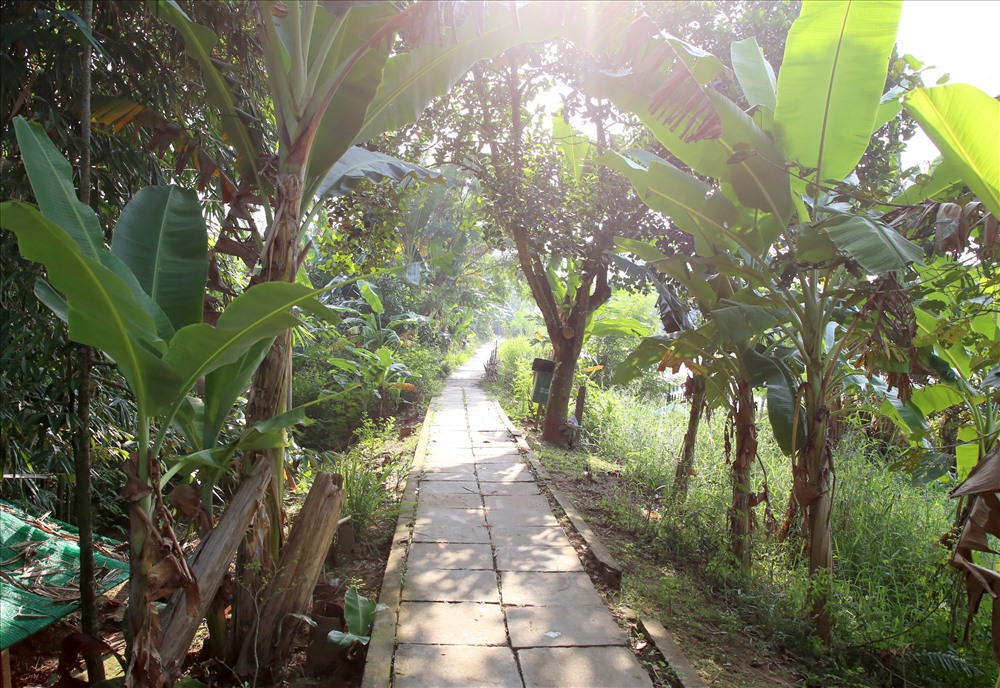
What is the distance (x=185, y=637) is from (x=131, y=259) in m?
1.48

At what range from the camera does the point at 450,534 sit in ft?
15.2

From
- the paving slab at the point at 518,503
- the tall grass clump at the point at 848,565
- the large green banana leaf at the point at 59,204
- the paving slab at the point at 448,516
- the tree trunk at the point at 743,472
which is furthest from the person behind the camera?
the paving slab at the point at 518,503

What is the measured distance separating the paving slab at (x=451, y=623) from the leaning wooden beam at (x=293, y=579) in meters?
0.54

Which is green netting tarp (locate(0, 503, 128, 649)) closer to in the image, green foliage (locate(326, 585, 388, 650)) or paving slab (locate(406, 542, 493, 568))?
green foliage (locate(326, 585, 388, 650))

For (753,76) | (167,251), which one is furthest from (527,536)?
(753,76)

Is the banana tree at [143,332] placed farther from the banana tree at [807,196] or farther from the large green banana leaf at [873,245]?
the banana tree at [807,196]

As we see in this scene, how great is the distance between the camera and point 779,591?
3.75m

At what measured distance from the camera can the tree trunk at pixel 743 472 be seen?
4039 mm

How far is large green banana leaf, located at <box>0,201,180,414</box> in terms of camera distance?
174cm

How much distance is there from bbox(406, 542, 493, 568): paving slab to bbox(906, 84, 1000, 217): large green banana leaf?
323 centimetres

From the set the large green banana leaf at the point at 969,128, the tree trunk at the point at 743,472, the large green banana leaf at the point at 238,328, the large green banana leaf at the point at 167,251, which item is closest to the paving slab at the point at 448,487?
the tree trunk at the point at 743,472

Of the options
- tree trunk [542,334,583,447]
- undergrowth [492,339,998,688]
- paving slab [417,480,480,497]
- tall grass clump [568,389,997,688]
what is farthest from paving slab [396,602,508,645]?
tree trunk [542,334,583,447]

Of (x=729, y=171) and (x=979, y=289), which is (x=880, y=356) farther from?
(x=729, y=171)

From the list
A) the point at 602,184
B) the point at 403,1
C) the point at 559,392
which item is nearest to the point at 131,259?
the point at 403,1
